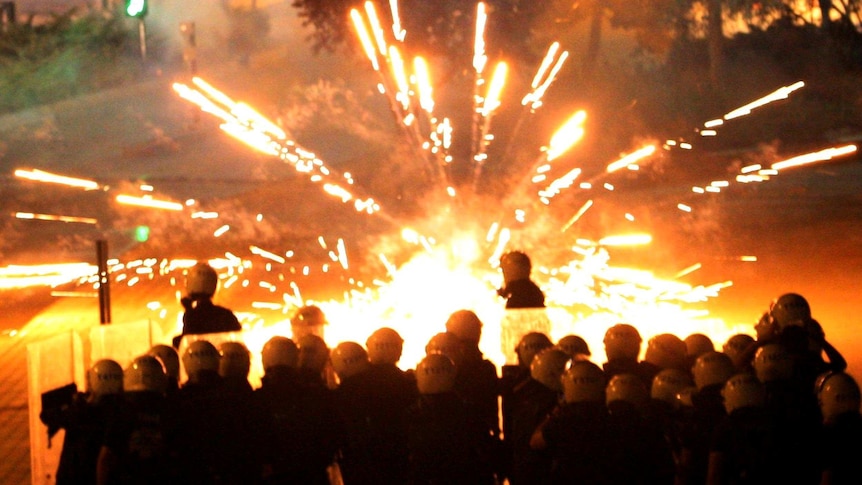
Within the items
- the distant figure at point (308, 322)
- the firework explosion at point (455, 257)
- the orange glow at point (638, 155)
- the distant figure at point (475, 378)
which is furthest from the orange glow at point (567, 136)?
the distant figure at point (475, 378)

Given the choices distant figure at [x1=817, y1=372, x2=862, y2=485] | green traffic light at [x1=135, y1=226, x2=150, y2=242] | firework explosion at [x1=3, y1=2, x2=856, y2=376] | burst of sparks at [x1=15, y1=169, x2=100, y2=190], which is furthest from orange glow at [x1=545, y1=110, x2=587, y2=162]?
distant figure at [x1=817, y1=372, x2=862, y2=485]

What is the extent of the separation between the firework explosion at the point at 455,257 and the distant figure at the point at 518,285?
4.5 inches

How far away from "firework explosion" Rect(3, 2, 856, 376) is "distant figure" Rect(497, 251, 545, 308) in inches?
4.5

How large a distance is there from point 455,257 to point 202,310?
26.1ft

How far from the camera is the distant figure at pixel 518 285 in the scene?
907 centimetres

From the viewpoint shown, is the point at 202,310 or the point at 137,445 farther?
the point at 202,310

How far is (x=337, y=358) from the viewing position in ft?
22.4

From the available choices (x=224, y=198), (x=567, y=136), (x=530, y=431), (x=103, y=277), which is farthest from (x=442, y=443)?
(x=567, y=136)

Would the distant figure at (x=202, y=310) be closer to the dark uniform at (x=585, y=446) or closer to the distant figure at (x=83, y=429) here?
the distant figure at (x=83, y=429)

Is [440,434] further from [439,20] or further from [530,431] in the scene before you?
[439,20]

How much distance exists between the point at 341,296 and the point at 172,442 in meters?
12.0

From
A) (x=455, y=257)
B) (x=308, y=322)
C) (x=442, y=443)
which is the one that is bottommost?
(x=442, y=443)

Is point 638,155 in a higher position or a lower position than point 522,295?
higher

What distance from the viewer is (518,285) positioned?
9.11 m
